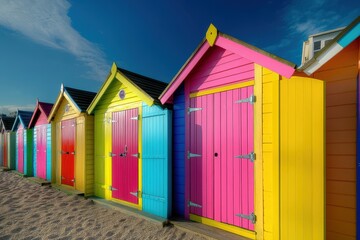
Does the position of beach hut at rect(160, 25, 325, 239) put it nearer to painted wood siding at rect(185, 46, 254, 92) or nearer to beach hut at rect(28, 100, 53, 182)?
painted wood siding at rect(185, 46, 254, 92)

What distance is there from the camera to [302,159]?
290 cm

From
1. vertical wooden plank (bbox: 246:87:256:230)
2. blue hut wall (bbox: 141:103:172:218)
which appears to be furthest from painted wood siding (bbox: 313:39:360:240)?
blue hut wall (bbox: 141:103:172:218)

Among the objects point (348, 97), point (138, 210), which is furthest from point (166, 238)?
point (348, 97)

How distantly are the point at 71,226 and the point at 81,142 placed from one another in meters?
3.06

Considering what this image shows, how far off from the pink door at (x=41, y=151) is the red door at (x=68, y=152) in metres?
2.16

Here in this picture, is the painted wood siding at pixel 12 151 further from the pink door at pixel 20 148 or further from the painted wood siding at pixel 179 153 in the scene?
the painted wood siding at pixel 179 153

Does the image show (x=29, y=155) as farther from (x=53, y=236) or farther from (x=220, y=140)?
(x=220, y=140)

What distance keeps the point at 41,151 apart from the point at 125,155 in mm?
6632

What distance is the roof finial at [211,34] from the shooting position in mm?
3992

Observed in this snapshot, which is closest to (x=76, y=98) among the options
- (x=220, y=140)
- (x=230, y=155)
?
(x=220, y=140)

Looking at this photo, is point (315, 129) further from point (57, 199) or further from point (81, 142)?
point (57, 199)

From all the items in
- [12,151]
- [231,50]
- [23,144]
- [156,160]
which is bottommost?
[12,151]

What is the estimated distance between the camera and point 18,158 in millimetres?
12703

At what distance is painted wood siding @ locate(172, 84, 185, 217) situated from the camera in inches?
183
